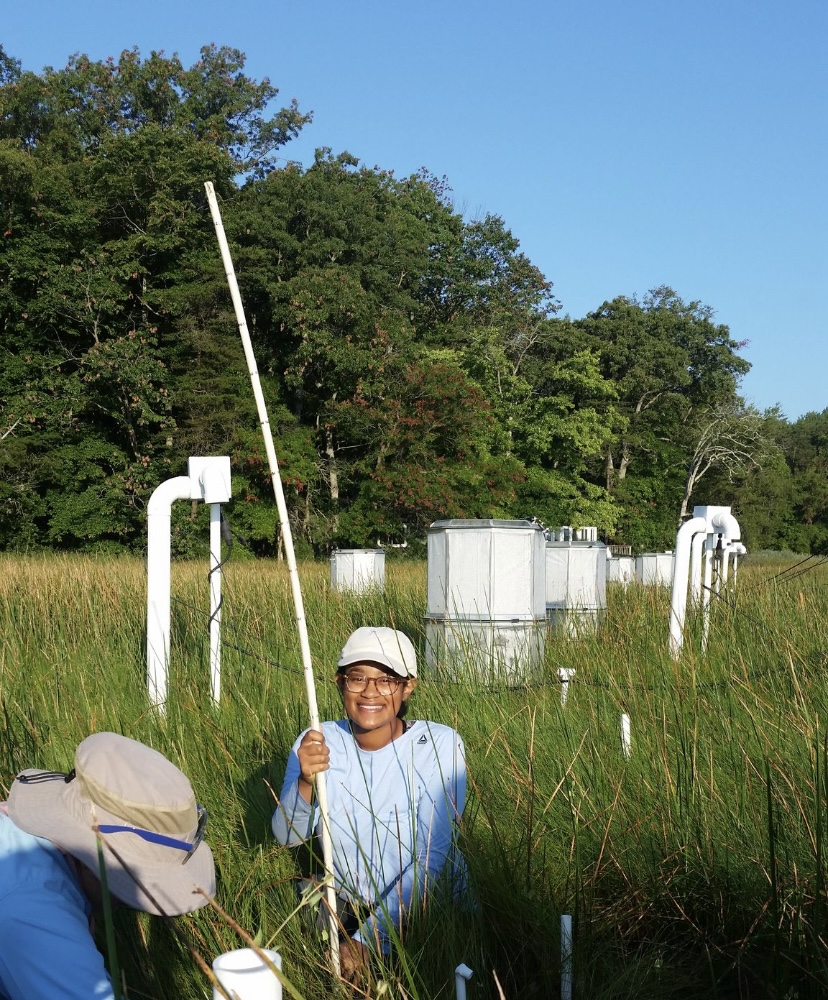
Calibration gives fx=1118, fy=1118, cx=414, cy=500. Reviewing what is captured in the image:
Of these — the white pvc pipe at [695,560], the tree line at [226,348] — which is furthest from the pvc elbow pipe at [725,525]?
the tree line at [226,348]

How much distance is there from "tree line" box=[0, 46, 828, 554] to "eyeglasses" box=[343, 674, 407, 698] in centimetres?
2449

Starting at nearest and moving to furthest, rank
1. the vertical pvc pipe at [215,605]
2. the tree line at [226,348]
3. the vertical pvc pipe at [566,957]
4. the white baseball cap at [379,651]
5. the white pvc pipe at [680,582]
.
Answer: the vertical pvc pipe at [566,957] → the white baseball cap at [379,651] → the vertical pvc pipe at [215,605] → the white pvc pipe at [680,582] → the tree line at [226,348]

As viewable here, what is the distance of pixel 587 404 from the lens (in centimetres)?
4203

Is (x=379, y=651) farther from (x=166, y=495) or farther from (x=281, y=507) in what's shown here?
(x=166, y=495)

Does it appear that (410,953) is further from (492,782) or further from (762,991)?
(492,782)

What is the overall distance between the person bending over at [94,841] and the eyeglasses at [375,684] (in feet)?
3.82

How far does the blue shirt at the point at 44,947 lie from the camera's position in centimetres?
196

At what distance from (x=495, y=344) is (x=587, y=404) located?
14.7 ft

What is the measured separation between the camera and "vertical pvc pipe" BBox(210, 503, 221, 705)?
220 inches

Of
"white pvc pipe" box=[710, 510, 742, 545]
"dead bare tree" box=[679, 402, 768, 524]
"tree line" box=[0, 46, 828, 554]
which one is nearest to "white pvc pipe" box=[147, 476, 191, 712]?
"white pvc pipe" box=[710, 510, 742, 545]

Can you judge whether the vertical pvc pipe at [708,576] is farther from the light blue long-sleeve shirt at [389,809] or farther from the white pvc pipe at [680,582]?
the light blue long-sleeve shirt at [389,809]

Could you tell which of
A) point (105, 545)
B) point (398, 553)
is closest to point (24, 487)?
point (105, 545)

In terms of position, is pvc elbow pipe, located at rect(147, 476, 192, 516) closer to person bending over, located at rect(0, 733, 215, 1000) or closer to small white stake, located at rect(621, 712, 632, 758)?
small white stake, located at rect(621, 712, 632, 758)

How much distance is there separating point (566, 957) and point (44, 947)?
4.07 ft
